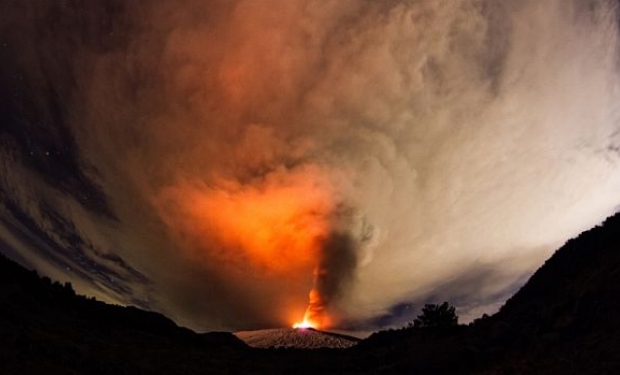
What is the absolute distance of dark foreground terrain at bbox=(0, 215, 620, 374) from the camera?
61.7 feet

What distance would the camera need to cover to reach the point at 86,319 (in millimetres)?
29656

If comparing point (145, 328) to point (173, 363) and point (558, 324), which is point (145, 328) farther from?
point (558, 324)

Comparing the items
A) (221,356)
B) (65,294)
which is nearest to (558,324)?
(221,356)

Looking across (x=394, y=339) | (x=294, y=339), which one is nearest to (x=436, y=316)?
(x=394, y=339)

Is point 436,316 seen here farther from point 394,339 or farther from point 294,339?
point 294,339

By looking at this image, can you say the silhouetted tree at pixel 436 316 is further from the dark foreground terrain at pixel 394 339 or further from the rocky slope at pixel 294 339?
the rocky slope at pixel 294 339

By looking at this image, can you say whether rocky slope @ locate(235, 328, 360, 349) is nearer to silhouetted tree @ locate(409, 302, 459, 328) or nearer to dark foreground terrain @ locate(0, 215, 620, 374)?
silhouetted tree @ locate(409, 302, 459, 328)

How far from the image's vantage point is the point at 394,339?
110ft

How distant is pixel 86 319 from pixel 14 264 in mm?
8375

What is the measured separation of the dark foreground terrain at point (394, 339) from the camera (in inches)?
740

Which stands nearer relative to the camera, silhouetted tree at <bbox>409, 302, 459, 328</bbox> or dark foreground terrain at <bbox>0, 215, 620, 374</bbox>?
dark foreground terrain at <bbox>0, 215, 620, 374</bbox>

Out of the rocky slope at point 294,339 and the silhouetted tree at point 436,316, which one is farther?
the rocky slope at point 294,339

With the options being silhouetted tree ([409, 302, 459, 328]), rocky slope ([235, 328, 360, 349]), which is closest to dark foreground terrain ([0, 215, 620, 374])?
silhouetted tree ([409, 302, 459, 328])

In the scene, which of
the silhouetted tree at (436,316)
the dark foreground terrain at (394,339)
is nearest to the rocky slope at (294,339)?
the silhouetted tree at (436,316)
